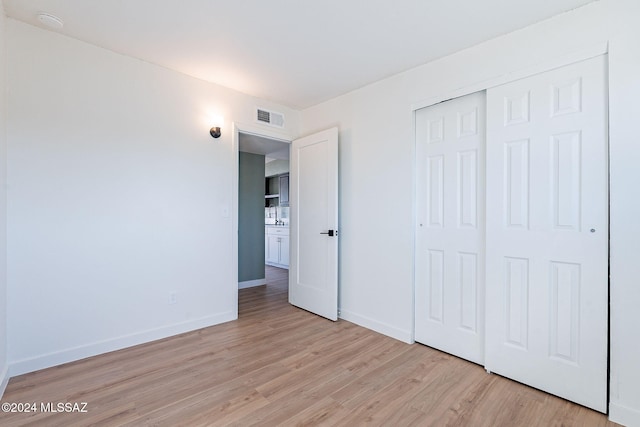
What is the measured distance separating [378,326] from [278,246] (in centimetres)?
402

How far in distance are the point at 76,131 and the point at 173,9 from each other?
4.11 feet

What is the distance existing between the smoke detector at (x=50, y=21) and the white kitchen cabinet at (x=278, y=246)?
4.70m

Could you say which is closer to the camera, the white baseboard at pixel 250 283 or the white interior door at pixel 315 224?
the white interior door at pixel 315 224

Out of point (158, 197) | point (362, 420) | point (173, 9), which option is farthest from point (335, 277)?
point (173, 9)

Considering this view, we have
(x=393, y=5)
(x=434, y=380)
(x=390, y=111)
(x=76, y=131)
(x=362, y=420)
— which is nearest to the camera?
(x=362, y=420)

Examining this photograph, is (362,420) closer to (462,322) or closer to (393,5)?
(462,322)

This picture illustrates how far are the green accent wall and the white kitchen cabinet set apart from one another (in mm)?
1360

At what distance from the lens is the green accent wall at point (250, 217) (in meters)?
4.88

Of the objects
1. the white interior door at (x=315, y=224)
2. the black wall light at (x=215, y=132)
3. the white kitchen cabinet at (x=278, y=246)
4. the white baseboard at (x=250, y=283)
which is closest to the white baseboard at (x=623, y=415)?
the white interior door at (x=315, y=224)

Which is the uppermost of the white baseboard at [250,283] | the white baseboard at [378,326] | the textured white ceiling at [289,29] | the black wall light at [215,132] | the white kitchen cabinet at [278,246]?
the textured white ceiling at [289,29]

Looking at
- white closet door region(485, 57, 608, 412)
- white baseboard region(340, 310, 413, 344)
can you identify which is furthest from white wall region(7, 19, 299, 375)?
white closet door region(485, 57, 608, 412)

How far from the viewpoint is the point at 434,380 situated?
6.88ft

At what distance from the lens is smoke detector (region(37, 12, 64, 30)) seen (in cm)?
205

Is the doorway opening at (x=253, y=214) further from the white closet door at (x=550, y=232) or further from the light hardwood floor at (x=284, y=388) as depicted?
the white closet door at (x=550, y=232)
